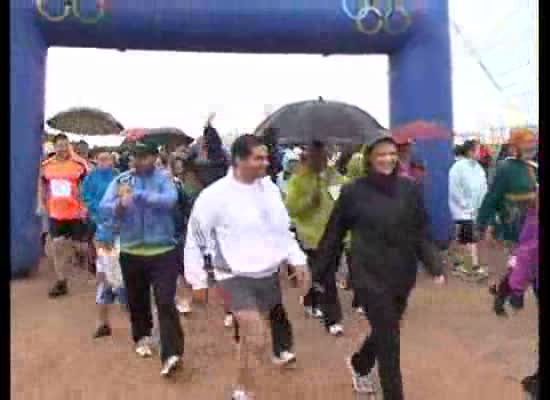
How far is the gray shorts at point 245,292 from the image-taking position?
434cm

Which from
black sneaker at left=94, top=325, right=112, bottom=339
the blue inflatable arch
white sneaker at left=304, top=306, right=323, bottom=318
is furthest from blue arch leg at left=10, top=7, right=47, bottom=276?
white sneaker at left=304, top=306, right=323, bottom=318

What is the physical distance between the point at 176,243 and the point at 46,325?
209 cm

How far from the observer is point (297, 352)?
5.73 metres

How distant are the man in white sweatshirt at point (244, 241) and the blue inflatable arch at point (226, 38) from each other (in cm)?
442

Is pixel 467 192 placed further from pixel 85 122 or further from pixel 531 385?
pixel 85 122

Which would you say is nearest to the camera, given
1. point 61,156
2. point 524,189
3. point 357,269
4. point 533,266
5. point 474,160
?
point 357,269

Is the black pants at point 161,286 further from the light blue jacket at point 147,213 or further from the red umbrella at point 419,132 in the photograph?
the red umbrella at point 419,132

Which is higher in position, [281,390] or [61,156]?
[61,156]

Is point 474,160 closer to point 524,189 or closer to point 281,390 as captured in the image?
point 524,189

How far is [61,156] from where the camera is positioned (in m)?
7.32

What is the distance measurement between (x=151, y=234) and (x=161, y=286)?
35 cm

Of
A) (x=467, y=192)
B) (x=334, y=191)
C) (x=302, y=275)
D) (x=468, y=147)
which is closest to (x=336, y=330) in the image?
(x=334, y=191)

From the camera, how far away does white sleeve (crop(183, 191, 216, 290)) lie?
13.8 feet

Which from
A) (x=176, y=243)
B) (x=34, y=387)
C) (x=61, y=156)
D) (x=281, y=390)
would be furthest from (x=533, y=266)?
(x=61, y=156)
